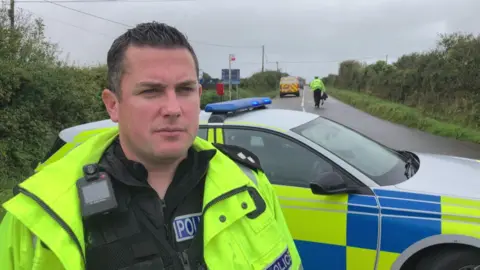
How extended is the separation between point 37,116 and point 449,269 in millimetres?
7131

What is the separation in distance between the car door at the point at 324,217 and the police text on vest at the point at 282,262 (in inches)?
56.6

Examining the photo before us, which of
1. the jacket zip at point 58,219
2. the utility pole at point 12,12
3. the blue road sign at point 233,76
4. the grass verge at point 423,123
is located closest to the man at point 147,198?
the jacket zip at point 58,219

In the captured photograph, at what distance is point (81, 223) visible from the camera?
1.20 metres

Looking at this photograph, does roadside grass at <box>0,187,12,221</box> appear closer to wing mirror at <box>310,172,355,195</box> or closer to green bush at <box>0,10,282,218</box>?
green bush at <box>0,10,282,218</box>

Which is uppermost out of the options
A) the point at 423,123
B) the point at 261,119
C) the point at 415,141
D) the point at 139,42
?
the point at 139,42

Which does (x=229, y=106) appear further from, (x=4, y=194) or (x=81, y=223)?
(x=4, y=194)

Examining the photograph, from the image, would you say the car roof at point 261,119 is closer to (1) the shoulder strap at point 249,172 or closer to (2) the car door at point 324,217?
(2) the car door at point 324,217

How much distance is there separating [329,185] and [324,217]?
9.8 inches

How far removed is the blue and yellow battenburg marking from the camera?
2648mm

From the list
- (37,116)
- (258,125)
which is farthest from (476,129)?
(37,116)

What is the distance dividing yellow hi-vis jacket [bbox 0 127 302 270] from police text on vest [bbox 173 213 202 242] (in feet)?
0.19

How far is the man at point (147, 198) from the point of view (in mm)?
1169

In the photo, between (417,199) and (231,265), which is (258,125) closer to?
(417,199)

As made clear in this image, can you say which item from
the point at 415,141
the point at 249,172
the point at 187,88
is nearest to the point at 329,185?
the point at 249,172
